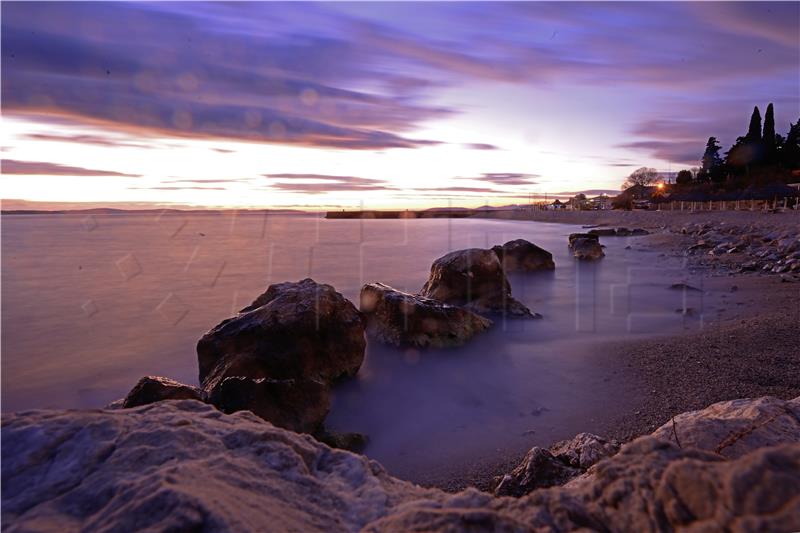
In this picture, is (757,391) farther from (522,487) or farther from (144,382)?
(144,382)

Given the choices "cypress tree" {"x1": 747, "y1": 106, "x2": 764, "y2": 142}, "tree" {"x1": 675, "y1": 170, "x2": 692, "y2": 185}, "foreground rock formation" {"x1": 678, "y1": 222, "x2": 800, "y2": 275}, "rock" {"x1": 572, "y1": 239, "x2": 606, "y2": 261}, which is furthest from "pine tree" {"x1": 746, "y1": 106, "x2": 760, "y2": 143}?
"rock" {"x1": 572, "y1": 239, "x2": 606, "y2": 261}

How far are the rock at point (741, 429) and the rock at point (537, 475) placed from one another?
2.10ft

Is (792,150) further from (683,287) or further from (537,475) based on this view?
(537,475)

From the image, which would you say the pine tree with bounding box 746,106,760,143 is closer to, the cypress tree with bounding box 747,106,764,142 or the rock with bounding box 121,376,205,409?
the cypress tree with bounding box 747,106,764,142

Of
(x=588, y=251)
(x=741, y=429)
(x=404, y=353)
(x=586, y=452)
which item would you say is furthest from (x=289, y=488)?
(x=588, y=251)

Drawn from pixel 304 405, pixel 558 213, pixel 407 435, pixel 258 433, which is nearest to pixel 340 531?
pixel 258 433

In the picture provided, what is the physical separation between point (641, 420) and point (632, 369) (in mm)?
1522

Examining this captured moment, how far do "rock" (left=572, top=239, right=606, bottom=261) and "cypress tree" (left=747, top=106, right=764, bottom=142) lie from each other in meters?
46.8

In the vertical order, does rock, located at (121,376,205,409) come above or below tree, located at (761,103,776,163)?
below

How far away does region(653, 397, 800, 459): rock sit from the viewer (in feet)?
Result: 7.77

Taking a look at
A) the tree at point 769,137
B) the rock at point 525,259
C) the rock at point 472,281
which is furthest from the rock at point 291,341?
the tree at point 769,137

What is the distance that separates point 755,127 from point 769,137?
2.04 metres

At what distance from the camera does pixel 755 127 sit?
51875mm

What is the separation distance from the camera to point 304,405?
399 cm
